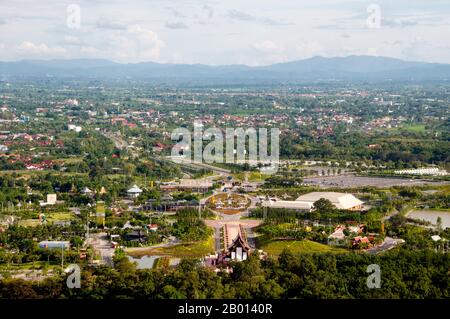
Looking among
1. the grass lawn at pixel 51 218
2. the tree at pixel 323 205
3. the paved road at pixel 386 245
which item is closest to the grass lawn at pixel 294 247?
the paved road at pixel 386 245

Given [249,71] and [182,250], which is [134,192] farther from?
[249,71]

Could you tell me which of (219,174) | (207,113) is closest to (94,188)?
(219,174)

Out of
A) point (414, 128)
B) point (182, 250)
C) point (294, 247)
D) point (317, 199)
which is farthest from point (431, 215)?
point (414, 128)

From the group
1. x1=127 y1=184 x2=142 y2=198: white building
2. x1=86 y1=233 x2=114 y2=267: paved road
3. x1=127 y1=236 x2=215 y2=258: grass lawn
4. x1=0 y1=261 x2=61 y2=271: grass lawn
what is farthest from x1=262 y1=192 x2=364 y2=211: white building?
x1=0 y1=261 x2=61 y2=271: grass lawn

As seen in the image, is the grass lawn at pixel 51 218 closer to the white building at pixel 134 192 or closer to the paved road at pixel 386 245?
the white building at pixel 134 192
